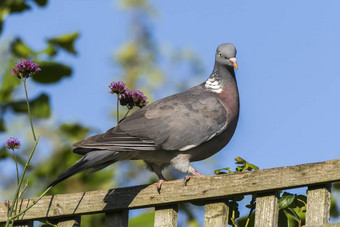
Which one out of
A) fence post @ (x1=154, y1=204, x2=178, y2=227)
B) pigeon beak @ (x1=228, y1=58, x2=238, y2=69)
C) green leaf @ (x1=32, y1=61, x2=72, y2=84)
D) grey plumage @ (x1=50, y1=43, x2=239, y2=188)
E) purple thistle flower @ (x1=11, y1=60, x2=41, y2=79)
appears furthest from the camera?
green leaf @ (x1=32, y1=61, x2=72, y2=84)

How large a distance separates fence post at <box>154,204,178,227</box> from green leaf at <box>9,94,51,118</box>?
2972 millimetres

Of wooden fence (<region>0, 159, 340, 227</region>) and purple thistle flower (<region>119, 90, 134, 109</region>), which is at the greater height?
purple thistle flower (<region>119, 90, 134, 109</region>)

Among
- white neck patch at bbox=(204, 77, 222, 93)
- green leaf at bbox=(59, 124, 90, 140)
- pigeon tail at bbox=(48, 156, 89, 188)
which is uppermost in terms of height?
green leaf at bbox=(59, 124, 90, 140)

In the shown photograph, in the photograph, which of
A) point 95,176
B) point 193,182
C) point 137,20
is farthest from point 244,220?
point 137,20

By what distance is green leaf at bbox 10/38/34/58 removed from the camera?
6.55 meters

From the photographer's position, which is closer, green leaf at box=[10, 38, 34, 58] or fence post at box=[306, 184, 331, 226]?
fence post at box=[306, 184, 331, 226]

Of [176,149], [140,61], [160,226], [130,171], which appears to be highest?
[140,61]

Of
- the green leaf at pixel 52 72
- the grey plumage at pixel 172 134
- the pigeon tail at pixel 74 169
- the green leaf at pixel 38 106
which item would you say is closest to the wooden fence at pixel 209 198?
the pigeon tail at pixel 74 169

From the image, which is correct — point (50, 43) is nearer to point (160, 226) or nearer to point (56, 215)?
point (56, 215)

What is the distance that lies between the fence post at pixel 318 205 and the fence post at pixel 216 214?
1.45 ft

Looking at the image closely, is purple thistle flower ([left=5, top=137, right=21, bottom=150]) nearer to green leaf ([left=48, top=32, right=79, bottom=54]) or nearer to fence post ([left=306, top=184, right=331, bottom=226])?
fence post ([left=306, top=184, right=331, bottom=226])

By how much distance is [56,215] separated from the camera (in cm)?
378

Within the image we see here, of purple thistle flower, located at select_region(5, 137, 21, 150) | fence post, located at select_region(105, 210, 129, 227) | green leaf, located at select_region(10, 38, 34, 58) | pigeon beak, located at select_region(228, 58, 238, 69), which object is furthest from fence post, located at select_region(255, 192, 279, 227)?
green leaf, located at select_region(10, 38, 34, 58)

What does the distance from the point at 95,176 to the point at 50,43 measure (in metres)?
1.39
